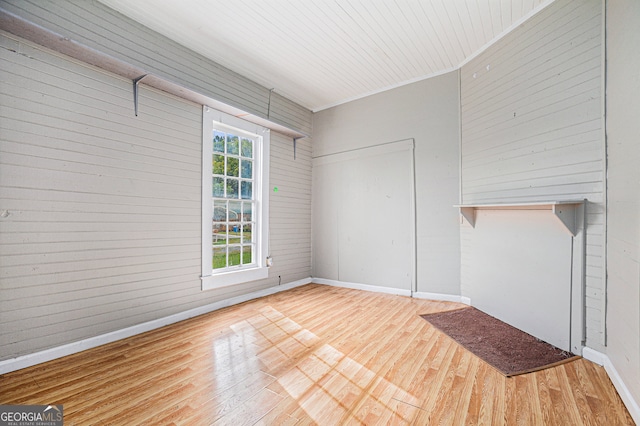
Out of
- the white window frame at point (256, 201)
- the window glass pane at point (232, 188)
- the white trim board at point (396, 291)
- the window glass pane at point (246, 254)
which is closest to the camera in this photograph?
the white window frame at point (256, 201)

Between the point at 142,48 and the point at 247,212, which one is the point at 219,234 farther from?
the point at 142,48

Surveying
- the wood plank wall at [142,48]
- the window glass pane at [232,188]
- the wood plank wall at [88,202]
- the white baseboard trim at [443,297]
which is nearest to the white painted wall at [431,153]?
the white baseboard trim at [443,297]

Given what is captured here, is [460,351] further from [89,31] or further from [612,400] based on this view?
[89,31]

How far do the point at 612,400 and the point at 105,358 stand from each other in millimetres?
3937

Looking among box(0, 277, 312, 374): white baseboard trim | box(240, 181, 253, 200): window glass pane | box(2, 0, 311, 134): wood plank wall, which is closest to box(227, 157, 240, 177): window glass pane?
box(240, 181, 253, 200): window glass pane

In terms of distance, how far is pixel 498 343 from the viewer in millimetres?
2678

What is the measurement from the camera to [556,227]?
2.65 meters

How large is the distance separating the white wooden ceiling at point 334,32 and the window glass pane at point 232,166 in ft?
4.27

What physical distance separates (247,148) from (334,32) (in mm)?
2061

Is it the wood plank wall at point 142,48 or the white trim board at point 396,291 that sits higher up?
the wood plank wall at point 142,48

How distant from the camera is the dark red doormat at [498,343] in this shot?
230cm

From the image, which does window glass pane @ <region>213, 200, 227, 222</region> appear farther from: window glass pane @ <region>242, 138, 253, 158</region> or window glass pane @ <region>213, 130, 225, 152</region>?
window glass pane @ <region>242, 138, 253, 158</region>

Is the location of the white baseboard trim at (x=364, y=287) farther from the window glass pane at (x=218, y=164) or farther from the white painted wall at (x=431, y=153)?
the window glass pane at (x=218, y=164)

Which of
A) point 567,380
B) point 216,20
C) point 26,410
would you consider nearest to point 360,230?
point 567,380
